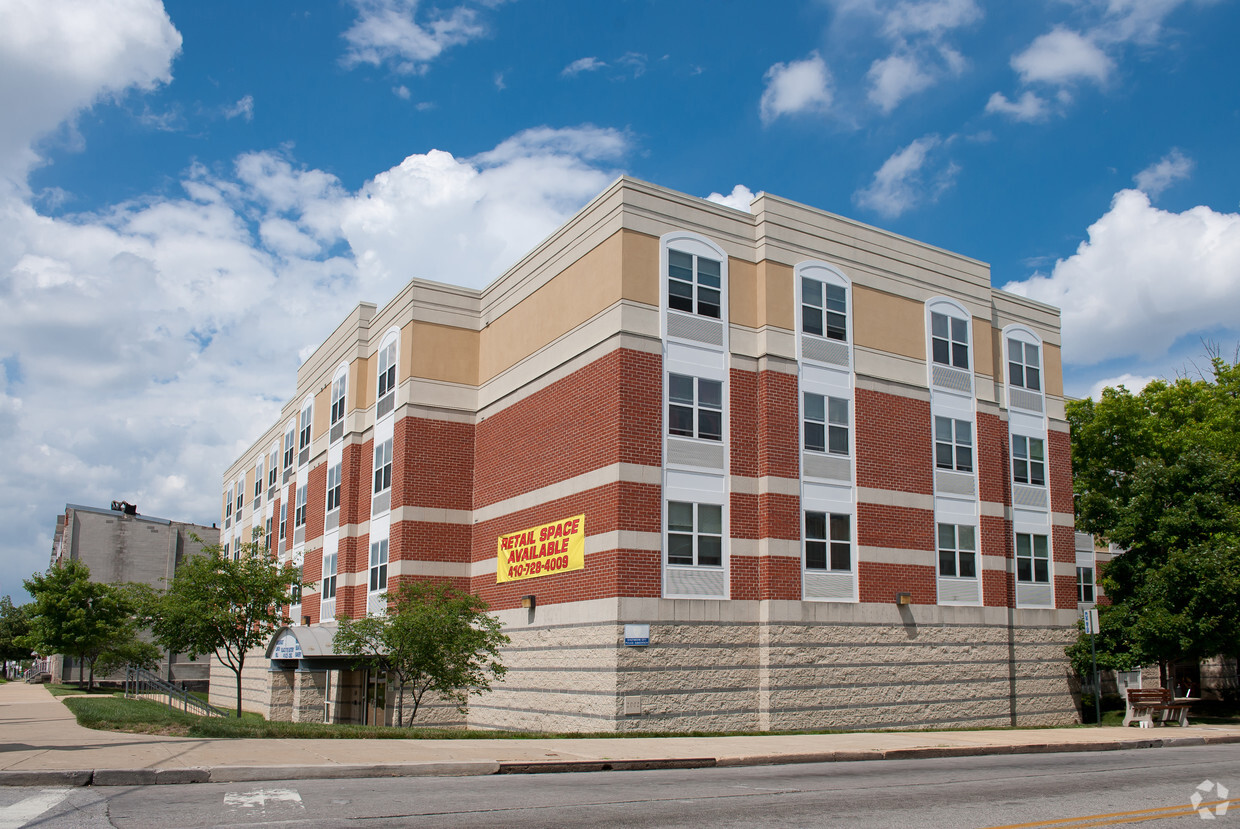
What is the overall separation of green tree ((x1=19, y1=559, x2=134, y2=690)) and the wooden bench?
43.5 m

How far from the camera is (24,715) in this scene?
26.5 metres

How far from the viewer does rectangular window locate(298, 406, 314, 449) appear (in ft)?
153

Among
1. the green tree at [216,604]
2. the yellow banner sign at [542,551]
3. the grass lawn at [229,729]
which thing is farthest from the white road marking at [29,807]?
the green tree at [216,604]

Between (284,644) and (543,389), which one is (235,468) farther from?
(543,389)

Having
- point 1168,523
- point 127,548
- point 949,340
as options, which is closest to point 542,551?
point 949,340

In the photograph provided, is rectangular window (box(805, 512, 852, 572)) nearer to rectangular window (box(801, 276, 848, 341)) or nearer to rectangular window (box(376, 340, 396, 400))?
rectangular window (box(801, 276, 848, 341))

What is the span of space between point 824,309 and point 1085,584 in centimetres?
1989

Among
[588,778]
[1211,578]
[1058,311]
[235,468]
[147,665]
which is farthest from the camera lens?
[235,468]

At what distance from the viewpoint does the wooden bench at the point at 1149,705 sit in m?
26.9

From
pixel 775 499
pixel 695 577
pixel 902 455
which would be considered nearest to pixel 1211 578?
pixel 902 455

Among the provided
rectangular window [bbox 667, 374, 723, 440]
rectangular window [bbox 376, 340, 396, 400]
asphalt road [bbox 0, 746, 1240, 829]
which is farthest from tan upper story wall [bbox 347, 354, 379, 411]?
asphalt road [bbox 0, 746, 1240, 829]

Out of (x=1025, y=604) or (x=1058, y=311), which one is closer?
(x=1025, y=604)

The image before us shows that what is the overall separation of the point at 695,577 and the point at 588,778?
11.3 meters

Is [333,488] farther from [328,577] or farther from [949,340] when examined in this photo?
[949,340]
